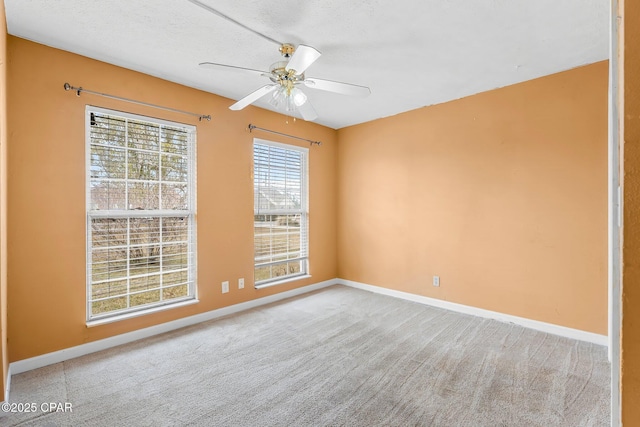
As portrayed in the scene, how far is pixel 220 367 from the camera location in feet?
7.64

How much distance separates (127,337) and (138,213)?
1.13m

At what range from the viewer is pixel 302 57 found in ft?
6.07

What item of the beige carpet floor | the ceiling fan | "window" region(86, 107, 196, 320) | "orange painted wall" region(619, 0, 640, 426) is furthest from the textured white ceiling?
the beige carpet floor

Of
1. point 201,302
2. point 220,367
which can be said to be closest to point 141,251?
point 201,302

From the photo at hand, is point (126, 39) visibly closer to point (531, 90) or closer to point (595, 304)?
point (531, 90)

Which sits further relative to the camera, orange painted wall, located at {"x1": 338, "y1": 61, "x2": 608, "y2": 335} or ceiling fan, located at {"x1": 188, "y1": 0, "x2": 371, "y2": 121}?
orange painted wall, located at {"x1": 338, "y1": 61, "x2": 608, "y2": 335}

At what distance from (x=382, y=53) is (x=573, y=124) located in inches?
74.6

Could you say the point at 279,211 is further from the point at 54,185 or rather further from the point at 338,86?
the point at 54,185

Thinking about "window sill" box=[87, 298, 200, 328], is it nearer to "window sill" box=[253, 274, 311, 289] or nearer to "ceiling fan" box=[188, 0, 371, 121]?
"window sill" box=[253, 274, 311, 289]

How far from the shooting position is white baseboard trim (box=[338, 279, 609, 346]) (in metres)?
2.72

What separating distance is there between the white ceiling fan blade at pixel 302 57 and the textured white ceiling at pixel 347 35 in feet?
1.15

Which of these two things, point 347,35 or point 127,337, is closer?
point 347,35

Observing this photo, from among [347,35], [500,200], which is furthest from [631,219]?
[500,200]

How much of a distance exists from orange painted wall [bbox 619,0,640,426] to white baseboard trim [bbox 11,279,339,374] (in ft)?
9.78
